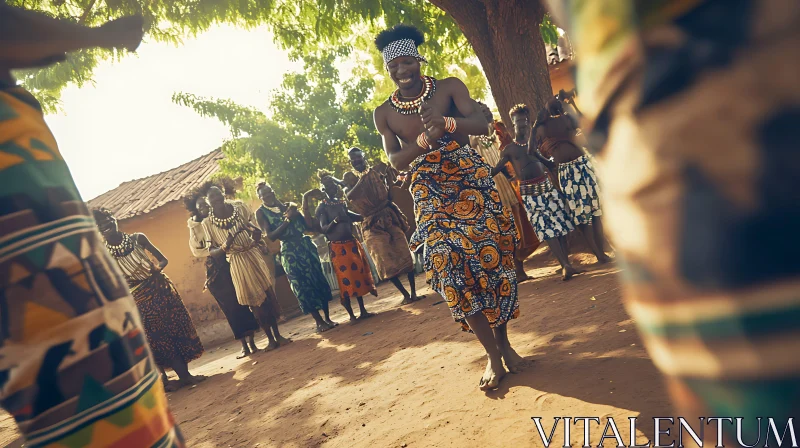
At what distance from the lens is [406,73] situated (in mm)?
3625

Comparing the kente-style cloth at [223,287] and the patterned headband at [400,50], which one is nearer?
the patterned headband at [400,50]

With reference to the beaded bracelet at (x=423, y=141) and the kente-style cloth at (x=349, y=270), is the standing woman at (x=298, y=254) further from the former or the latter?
the beaded bracelet at (x=423, y=141)

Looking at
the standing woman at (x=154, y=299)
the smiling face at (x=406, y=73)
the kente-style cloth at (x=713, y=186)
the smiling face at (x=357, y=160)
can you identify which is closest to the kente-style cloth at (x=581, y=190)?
the smiling face at (x=357, y=160)

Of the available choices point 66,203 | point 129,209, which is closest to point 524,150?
point 66,203

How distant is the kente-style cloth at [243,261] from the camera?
26.2 ft

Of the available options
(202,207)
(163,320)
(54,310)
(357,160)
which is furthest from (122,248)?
(54,310)

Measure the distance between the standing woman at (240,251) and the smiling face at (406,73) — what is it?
4984mm

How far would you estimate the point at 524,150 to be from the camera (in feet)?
22.6

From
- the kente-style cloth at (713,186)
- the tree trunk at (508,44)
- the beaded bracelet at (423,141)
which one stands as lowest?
the kente-style cloth at (713,186)

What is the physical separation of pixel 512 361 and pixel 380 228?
16.6 ft

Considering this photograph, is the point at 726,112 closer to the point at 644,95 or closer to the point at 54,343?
the point at 644,95

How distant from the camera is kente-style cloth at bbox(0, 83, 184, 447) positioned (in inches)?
50.9

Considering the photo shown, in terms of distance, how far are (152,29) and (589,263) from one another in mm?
7483

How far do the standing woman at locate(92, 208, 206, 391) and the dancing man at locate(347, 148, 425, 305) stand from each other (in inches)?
110
